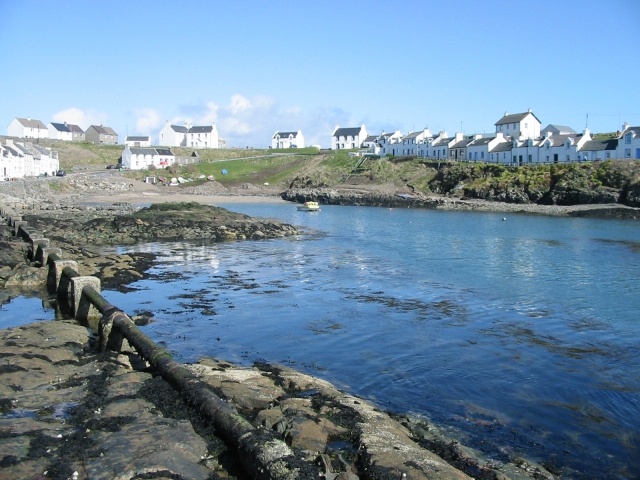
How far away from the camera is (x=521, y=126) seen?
4582 inches

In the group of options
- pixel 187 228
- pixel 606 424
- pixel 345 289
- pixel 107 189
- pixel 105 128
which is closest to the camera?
pixel 606 424

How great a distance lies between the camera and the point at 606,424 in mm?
11805

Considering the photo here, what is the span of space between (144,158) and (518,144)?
271ft

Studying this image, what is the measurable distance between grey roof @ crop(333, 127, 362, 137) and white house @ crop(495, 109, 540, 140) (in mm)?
57069

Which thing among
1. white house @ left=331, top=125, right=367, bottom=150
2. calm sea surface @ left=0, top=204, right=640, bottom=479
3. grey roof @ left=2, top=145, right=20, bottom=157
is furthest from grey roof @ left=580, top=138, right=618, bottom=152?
grey roof @ left=2, top=145, right=20, bottom=157

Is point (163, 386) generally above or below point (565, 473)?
above

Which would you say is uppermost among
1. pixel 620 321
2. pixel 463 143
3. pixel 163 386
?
pixel 463 143

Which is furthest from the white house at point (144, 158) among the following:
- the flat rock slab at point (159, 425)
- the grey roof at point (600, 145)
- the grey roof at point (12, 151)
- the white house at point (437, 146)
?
the flat rock slab at point (159, 425)

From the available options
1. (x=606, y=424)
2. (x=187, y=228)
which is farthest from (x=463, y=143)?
Answer: (x=606, y=424)

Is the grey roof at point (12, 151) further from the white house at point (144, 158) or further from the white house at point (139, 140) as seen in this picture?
the white house at point (139, 140)

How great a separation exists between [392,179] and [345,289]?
9445cm

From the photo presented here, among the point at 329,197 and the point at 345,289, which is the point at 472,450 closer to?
the point at 345,289

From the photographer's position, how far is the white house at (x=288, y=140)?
17988cm

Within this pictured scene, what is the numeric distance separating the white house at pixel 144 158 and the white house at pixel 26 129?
1364 inches
